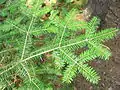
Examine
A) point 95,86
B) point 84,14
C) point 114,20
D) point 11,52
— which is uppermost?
point 11,52

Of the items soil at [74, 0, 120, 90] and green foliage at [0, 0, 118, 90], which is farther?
soil at [74, 0, 120, 90]

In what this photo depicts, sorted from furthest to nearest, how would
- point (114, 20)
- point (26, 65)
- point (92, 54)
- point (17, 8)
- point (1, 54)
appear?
point (114, 20), point (17, 8), point (1, 54), point (26, 65), point (92, 54)

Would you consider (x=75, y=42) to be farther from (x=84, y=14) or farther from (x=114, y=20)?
(x=84, y=14)

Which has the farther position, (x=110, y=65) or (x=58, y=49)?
(x=110, y=65)

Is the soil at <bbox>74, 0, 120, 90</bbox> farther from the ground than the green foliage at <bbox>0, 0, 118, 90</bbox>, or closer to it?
closer to it

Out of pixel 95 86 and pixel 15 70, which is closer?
pixel 15 70

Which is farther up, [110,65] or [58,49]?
[58,49]

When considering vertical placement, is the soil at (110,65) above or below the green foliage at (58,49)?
below

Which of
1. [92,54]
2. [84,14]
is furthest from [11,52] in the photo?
[84,14]

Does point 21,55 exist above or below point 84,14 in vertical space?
above

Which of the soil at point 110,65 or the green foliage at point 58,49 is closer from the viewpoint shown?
the green foliage at point 58,49

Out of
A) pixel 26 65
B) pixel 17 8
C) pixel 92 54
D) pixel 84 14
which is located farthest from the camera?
pixel 84 14
